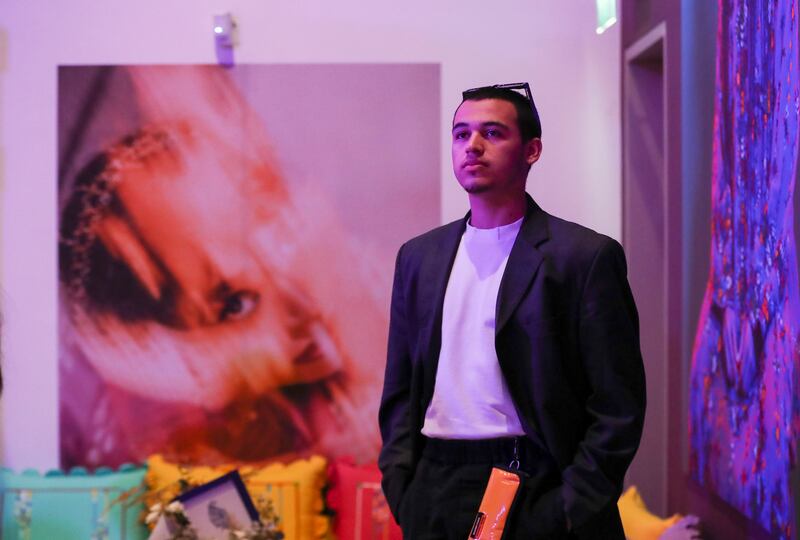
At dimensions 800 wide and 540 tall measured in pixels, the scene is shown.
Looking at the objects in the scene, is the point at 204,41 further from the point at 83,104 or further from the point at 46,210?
the point at 46,210

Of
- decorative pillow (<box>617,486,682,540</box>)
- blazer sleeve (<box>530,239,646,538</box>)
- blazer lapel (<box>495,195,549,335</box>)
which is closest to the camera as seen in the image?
blazer sleeve (<box>530,239,646,538</box>)

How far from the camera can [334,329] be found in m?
4.13

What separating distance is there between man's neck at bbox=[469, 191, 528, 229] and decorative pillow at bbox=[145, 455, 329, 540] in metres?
2.04

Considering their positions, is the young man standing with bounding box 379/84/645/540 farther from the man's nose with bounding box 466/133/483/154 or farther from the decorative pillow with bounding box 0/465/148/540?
the decorative pillow with bounding box 0/465/148/540

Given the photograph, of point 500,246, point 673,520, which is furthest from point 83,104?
point 673,520

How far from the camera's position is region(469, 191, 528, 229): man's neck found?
2246 mm

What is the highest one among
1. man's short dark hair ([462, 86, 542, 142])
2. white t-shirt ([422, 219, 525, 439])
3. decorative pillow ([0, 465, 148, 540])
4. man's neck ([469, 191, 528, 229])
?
man's short dark hair ([462, 86, 542, 142])

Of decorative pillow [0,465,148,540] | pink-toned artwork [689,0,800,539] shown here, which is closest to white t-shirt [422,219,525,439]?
pink-toned artwork [689,0,800,539]

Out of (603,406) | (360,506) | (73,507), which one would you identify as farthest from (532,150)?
(73,507)

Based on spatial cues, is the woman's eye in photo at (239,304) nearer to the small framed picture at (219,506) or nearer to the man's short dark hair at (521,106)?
the small framed picture at (219,506)

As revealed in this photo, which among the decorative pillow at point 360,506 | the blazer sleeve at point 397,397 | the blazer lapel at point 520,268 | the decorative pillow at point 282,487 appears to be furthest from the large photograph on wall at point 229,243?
the blazer lapel at point 520,268

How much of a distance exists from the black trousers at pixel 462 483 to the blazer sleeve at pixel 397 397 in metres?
0.11

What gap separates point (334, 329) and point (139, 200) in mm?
964

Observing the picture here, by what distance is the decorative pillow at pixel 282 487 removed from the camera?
3938mm
